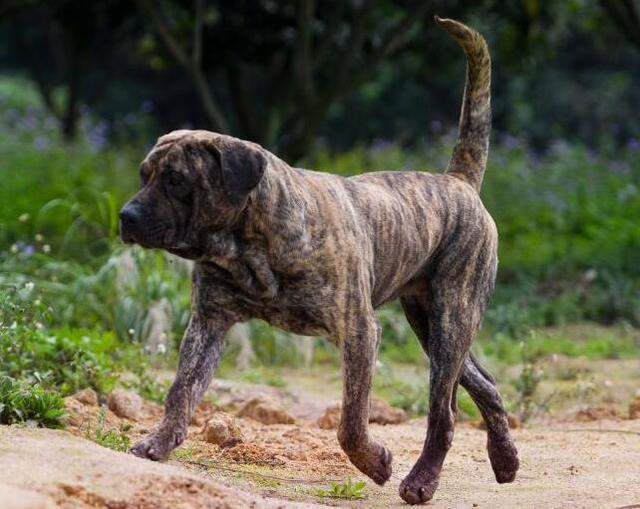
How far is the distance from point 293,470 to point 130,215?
5.89 feet

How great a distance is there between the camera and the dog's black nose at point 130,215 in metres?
5.59

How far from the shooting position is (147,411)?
804 cm

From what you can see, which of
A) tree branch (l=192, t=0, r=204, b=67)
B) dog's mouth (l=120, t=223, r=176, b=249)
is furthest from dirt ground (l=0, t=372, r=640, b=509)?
tree branch (l=192, t=0, r=204, b=67)

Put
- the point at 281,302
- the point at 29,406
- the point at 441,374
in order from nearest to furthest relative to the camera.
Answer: the point at 281,302, the point at 29,406, the point at 441,374

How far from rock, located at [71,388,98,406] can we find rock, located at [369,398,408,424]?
5.85 ft

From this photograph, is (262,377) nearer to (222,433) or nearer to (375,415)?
(375,415)

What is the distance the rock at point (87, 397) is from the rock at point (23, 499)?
3.04 m

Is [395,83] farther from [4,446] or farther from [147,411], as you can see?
[4,446]

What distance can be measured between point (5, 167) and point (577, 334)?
647cm

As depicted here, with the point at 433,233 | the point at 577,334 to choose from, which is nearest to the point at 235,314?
the point at 433,233

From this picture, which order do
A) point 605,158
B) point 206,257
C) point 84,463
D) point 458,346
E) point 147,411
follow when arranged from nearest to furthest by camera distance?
point 84,463 < point 206,257 < point 458,346 < point 147,411 < point 605,158

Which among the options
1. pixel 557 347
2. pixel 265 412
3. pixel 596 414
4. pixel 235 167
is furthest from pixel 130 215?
pixel 557 347

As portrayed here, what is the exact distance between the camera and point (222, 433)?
277 inches

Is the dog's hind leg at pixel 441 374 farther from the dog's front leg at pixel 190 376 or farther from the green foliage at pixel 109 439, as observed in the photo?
the green foliage at pixel 109 439
